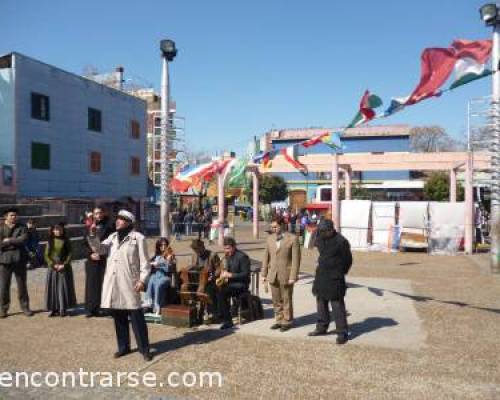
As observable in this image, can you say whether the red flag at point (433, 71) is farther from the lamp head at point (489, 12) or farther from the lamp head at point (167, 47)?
the lamp head at point (167, 47)

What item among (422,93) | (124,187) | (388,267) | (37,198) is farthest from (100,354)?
(124,187)

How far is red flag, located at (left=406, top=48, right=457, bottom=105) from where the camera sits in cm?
912

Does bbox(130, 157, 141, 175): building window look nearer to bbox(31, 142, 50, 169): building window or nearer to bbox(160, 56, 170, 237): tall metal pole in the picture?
bbox(31, 142, 50, 169): building window

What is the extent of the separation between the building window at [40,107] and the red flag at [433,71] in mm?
18546

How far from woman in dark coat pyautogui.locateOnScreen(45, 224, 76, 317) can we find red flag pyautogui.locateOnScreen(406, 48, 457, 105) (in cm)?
666

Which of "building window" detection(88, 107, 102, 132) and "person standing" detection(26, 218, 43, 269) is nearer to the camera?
"person standing" detection(26, 218, 43, 269)

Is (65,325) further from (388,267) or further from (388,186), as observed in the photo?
(388,186)

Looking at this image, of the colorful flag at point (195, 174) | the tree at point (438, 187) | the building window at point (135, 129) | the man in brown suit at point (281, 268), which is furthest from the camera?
A: the tree at point (438, 187)

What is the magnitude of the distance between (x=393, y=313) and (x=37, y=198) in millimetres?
18598

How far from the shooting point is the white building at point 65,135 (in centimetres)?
2167

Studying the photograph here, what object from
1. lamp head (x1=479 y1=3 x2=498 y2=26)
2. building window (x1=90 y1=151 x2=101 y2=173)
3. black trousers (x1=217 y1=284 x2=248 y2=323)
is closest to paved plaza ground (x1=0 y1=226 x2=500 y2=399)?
black trousers (x1=217 y1=284 x2=248 y2=323)

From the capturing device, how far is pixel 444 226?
19359 mm

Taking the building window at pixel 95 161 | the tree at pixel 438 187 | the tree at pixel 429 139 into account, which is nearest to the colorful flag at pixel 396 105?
the building window at pixel 95 161

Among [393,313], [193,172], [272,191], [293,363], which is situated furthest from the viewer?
[272,191]
